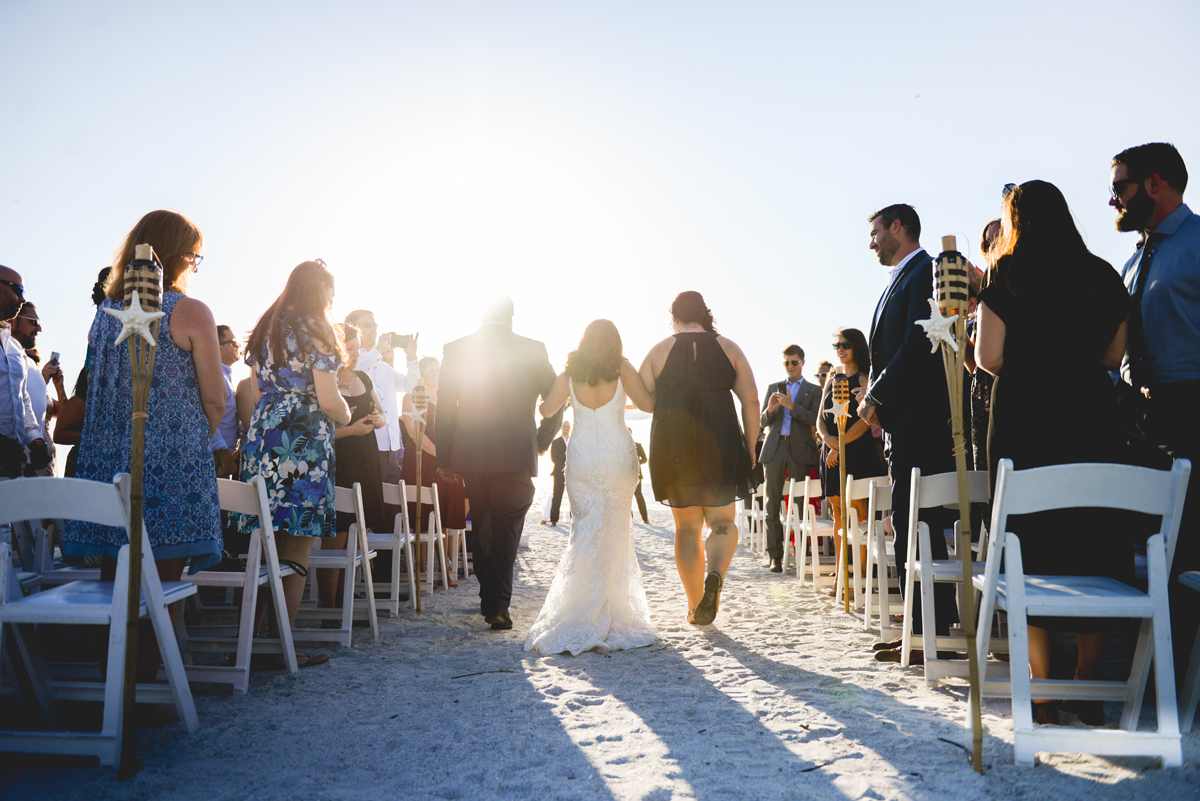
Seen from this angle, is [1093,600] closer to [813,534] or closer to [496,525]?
[496,525]

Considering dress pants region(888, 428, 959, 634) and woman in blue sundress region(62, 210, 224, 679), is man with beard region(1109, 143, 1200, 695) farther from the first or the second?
woman in blue sundress region(62, 210, 224, 679)

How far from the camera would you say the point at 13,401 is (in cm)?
517

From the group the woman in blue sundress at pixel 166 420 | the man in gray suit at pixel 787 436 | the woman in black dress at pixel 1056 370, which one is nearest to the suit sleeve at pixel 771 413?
the man in gray suit at pixel 787 436

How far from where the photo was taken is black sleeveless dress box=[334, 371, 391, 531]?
5566 millimetres

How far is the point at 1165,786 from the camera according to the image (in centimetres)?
235

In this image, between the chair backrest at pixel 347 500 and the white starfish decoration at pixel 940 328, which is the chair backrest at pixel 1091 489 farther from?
the chair backrest at pixel 347 500

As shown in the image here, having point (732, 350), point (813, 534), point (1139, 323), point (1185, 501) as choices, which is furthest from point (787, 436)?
point (1185, 501)

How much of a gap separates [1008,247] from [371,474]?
4524 mm

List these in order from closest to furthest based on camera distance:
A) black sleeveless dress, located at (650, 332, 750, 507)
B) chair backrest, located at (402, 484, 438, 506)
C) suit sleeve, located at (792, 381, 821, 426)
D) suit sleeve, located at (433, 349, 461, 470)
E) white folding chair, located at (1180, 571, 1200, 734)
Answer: white folding chair, located at (1180, 571, 1200, 734) → black sleeveless dress, located at (650, 332, 750, 507) → suit sleeve, located at (433, 349, 461, 470) → chair backrest, located at (402, 484, 438, 506) → suit sleeve, located at (792, 381, 821, 426)

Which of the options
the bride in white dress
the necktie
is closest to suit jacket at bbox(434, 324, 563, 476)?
the bride in white dress

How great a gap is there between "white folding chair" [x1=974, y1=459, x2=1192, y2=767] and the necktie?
914 mm

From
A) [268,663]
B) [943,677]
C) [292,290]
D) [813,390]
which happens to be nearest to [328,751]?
[268,663]

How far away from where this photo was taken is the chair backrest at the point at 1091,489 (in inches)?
100

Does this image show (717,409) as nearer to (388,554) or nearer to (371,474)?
(371,474)
